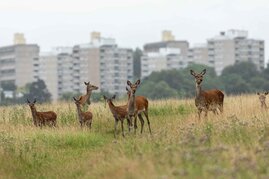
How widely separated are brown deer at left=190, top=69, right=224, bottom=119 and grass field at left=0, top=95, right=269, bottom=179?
20.5 inches

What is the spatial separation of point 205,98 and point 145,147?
843 centimetres

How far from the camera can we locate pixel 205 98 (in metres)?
25.8

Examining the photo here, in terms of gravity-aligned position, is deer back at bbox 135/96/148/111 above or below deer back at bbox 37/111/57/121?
above

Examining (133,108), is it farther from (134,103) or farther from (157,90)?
(157,90)

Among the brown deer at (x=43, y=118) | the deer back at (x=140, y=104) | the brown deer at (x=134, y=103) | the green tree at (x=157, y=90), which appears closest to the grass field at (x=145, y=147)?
the brown deer at (x=43, y=118)

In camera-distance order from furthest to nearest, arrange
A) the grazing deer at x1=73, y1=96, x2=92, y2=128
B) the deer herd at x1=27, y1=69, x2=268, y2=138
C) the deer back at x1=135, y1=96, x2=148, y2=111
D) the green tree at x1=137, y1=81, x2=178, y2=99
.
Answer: the green tree at x1=137, y1=81, x2=178, y2=99, the grazing deer at x1=73, y1=96, x2=92, y2=128, the deer back at x1=135, y1=96, x2=148, y2=111, the deer herd at x1=27, y1=69, x2=268, y2=138

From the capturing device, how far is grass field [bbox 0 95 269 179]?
45.4ft

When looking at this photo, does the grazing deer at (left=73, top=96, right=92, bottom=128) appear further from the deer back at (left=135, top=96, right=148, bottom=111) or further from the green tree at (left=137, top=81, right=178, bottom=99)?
the green tree at (left=137, top=81, right=178, bottom=99)

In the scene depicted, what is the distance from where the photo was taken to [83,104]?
2869 cm

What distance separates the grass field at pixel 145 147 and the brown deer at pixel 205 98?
1.71 ft

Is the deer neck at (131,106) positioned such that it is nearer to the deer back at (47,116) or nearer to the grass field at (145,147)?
the grass field at (145,147)

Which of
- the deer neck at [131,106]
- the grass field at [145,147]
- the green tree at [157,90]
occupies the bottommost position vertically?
the green tree at [157,90]

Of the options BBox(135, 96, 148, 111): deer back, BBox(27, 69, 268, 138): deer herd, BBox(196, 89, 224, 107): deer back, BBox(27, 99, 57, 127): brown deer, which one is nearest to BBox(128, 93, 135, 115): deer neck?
BBox(27, 69, 268, 138): deer herd

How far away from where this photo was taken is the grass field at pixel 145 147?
45.4 feet
